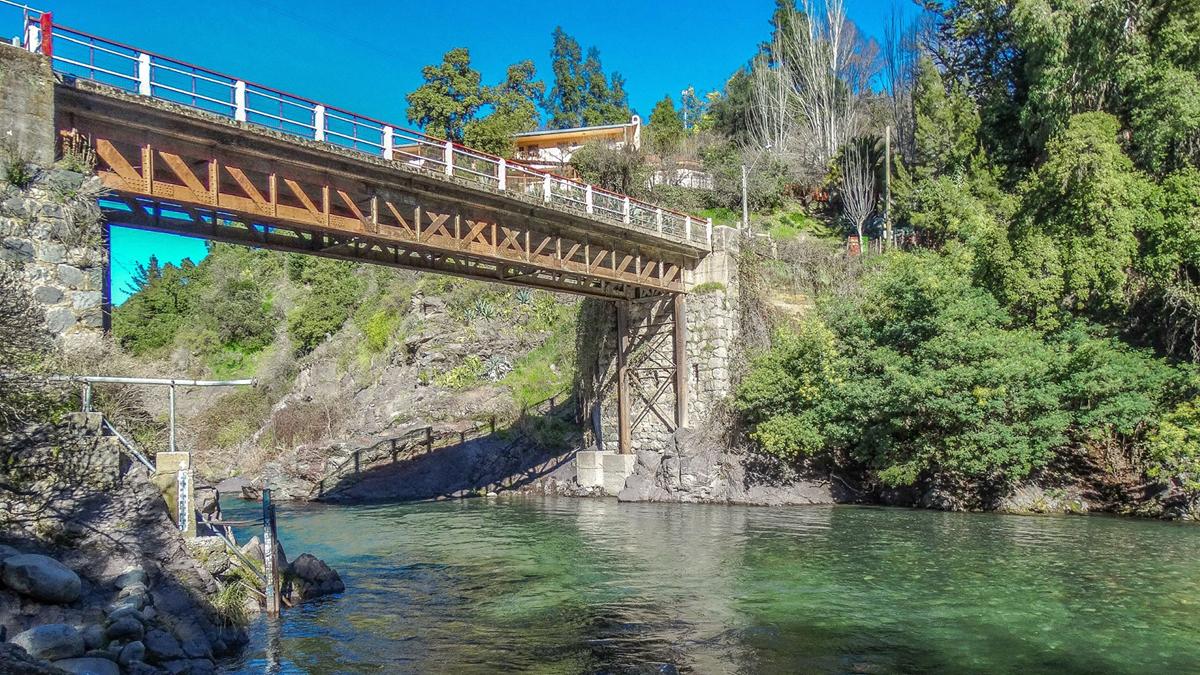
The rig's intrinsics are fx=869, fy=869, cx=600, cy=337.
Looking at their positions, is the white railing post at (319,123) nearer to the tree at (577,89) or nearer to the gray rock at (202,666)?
the gray rock at (202,666)

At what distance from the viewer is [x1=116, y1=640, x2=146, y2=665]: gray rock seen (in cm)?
908

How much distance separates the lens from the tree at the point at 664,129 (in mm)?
56094

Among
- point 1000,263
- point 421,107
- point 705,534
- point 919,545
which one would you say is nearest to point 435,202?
point 705,534

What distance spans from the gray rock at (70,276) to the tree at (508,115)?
35.7 metres

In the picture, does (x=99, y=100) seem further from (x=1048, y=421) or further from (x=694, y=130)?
(x=694, y=130)

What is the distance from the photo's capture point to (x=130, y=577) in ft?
35.8

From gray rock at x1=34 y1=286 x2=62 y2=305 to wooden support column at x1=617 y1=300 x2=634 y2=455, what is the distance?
21542mm

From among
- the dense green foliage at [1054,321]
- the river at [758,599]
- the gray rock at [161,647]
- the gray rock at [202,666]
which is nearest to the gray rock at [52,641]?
the gray rock at [161,647]

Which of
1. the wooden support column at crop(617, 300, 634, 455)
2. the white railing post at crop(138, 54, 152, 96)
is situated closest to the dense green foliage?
the wooden support column at crop(617, 300, 634, 455)

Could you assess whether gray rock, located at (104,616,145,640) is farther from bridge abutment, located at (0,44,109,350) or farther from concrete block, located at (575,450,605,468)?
concrete block, located at (575,450,605,468)

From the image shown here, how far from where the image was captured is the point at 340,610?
568 inches

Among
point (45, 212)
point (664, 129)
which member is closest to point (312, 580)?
point (45, 212)

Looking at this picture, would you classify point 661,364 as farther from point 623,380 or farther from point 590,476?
point 590,476

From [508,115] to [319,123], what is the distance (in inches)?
1426
